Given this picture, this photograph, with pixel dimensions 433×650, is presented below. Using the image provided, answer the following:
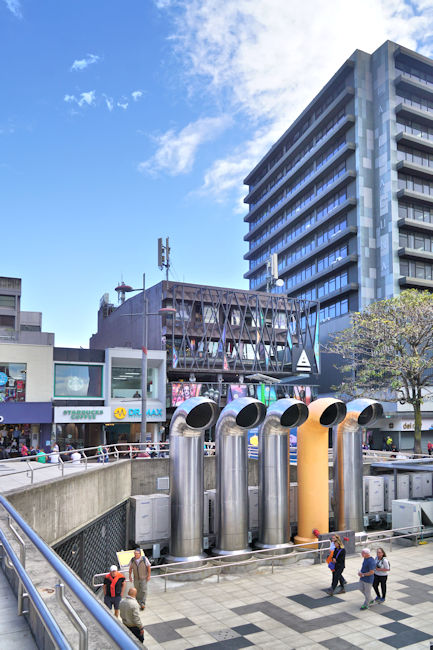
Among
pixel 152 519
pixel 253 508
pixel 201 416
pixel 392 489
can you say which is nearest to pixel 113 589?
pixel 201 416

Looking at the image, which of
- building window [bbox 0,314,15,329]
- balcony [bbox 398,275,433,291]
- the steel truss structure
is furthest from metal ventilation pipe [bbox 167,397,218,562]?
balcony [bbox 398,275,433,291]

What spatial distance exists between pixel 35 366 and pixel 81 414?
433cm

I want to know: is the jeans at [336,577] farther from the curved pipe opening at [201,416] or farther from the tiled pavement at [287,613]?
the curved pipe opening at [201,416]

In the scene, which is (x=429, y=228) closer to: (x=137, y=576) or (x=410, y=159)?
(x=410, y=159)

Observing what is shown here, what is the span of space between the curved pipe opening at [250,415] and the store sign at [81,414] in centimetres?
1935

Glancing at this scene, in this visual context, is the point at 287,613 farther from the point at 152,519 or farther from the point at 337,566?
the point at 152,519

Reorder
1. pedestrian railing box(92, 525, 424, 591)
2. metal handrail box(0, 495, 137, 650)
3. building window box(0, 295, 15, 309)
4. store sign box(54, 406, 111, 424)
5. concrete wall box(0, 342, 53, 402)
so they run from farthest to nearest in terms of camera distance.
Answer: building window box(0, 295, 15, 309)
store sign box(54, 406, 111, 424)
concrete wall box(0, 342, 53, 402)
pedestrian railing box(92, 525, 424, 591)
metal handrail box(0, 495, 137, 650)

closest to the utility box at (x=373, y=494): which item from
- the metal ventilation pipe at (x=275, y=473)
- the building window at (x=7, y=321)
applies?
the metal ventilation pipe at (x=275, y=473)

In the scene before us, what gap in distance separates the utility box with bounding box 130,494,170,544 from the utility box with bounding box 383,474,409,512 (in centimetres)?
1005

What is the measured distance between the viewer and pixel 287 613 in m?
12.7

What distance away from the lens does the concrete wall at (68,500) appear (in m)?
11.3

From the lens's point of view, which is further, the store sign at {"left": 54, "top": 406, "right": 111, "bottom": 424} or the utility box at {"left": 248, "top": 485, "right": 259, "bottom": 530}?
the store sign at {"left": 54, "top": 406, "right": 111, "bottom": 424}

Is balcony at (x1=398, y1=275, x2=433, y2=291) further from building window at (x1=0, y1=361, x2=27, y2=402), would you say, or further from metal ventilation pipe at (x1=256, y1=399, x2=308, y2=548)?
metal ventilation pipe at (x1=256, y1=399, x2=308, y2=548)

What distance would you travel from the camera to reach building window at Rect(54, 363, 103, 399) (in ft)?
116
